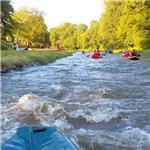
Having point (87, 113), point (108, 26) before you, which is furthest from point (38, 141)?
point (108, 26)

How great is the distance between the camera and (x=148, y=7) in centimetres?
5203

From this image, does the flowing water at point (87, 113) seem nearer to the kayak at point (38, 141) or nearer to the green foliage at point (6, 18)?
the kayak at point (38, 141)

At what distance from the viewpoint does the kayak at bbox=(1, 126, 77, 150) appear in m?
5.02

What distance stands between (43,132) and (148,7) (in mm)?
49040

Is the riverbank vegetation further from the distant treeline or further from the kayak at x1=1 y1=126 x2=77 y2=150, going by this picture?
the kayak at x1=1 y1=126 x2=77 y2=150

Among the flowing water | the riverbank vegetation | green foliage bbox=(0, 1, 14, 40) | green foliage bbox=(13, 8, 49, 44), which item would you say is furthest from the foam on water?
green foliage bbox=(13, 8, 49, 44)

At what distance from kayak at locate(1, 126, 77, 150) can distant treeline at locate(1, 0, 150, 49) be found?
28.4m

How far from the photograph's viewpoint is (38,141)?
5203 mm

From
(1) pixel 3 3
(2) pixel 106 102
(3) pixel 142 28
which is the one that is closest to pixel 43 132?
(2) pixel 106 102

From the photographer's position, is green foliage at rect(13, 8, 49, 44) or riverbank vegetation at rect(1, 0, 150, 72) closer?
riverbank vegetation at rect(1, 0, 150, 72)

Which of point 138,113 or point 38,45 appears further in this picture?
point 38,45

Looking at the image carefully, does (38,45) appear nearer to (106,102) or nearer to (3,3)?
(3,3)

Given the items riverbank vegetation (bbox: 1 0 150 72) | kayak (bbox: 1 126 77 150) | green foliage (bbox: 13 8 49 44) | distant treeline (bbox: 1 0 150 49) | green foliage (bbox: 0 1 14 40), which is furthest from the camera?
green foliage (bbox: 13 8 49 44)

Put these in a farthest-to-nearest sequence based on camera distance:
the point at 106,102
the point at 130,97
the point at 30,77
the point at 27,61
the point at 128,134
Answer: the point at 27,61 < the point at 30,77 < the point at 130,97 < the point at 106,102 < the point at 128,134
